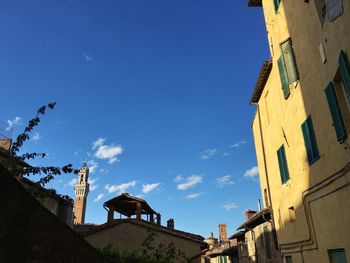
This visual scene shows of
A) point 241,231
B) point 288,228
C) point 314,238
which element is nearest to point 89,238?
point 241,231

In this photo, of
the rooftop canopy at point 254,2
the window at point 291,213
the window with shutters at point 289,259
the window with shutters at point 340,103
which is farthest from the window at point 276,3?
the window with shutters at point 289,259

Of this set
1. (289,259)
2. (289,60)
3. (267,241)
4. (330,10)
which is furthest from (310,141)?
(267,241)

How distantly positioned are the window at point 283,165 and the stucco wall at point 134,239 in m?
11.4

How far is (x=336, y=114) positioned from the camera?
7.01 m

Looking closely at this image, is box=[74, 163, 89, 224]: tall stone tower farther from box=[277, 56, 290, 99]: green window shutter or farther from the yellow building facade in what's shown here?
box=[277, 56, 290, 99]: green window shutter

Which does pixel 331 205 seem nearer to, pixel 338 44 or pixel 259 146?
pixel 338 44

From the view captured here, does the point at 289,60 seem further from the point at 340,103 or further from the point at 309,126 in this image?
the point at 340,103

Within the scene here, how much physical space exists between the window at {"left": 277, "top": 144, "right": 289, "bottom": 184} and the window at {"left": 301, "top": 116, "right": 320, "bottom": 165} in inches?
81.7

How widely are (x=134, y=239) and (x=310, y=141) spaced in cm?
1523

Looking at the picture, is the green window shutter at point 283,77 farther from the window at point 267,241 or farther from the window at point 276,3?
the window at point 267,241

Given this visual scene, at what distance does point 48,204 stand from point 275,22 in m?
Answer: 15.9

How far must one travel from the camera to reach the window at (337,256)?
732cm

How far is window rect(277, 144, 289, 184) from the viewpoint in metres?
11.1

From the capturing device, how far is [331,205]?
764 cm
